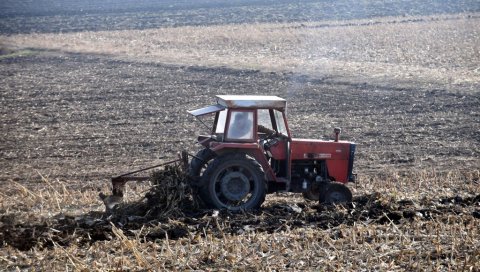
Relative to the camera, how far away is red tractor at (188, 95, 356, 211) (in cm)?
1031

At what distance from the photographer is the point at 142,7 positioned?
49.5 m

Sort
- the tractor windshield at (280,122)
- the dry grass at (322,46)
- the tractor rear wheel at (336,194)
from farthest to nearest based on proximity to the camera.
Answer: the dry grass at (322,46) → the tractor windshield at (280,122) → the tractor rear wheel at (336,194)

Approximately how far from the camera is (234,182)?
10383 mm

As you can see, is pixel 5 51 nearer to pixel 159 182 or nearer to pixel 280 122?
pixel 280 122

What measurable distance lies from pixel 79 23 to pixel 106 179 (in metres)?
29.7

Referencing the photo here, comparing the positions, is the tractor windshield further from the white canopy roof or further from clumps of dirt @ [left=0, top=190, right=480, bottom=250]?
clumps of dirt @ [left=0, top=190, right=480, bottom=250]

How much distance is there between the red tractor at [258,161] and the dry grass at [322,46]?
1150 cm

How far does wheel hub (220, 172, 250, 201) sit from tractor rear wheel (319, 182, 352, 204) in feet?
3.78

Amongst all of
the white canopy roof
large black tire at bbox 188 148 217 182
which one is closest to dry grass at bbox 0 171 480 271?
large black tire at bbox 188 148 217 182

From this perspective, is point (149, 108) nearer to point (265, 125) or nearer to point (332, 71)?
point (332, 71)

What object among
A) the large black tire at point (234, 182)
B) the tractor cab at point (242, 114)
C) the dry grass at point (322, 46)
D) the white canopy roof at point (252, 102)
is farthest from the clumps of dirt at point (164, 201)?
the dry grass at point (322, 46)

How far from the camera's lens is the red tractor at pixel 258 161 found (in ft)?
33.8

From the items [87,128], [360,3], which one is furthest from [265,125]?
[360,3]

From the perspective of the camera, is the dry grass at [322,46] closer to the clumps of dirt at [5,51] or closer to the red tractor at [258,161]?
the clumps of dirt at [5,51]
